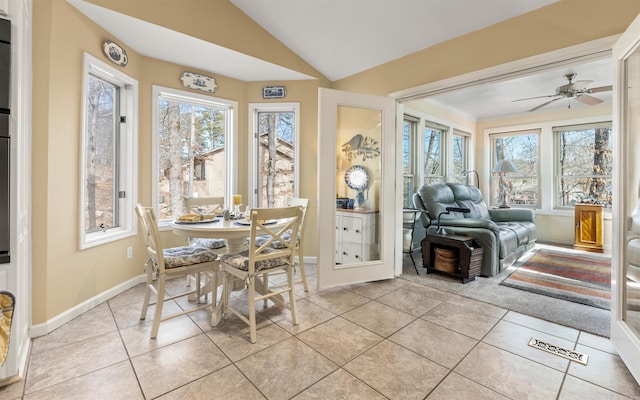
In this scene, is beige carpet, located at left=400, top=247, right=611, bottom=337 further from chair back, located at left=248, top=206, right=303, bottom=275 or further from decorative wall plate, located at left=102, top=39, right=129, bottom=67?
decorative wall plate, located at left=102, top=39, right=129, bottom=67

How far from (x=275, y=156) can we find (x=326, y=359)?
115 inches

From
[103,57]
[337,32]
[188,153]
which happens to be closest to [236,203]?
[188,153]

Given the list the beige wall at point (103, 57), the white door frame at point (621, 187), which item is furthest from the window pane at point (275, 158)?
the white door frame at point (621, 187)

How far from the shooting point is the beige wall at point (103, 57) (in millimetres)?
2172

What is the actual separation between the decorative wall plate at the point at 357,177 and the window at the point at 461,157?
328 centimetres

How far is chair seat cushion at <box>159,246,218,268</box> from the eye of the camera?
221cm

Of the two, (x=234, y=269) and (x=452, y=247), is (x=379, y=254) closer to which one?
(x=452, y=247)

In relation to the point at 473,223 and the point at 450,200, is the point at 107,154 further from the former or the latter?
the point at 450,200

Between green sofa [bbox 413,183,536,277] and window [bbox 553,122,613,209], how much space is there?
1.58m

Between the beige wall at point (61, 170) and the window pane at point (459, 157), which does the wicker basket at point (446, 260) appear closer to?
the window pane at point (459, 157)

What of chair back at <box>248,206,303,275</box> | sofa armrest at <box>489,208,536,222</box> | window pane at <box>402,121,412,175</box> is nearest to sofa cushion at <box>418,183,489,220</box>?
sofa armrest at <box>489,208,536,222</box>

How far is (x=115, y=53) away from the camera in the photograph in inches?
111

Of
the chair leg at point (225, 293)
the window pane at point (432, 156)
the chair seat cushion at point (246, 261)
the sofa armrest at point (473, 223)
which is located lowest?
the chair leg at point (225, 293)

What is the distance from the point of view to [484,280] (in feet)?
11.3
